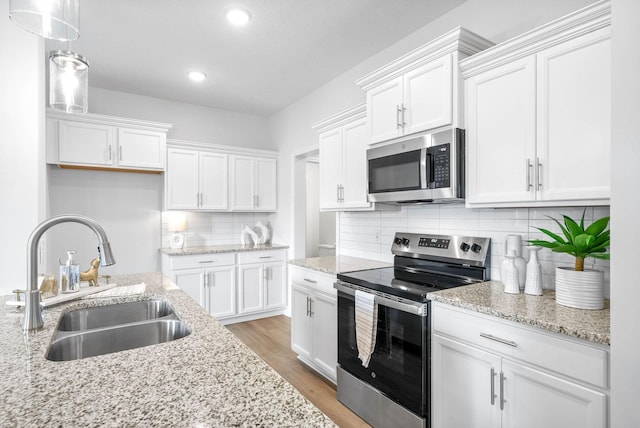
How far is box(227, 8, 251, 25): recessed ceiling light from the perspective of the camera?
7.95 ft

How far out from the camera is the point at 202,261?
3.96 m

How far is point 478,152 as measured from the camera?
1928 millimetres

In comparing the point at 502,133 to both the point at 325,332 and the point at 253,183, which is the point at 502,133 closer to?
the point at 325,332

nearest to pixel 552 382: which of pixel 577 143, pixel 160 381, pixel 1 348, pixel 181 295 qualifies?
pixel 577 143

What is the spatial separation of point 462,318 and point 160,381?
4.43 ft

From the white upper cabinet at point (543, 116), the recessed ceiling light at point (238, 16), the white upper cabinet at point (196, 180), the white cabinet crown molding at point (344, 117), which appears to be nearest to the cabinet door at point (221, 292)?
the white upper cabinet at point (196, 180)

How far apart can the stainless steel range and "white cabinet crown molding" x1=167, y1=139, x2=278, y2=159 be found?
265cm

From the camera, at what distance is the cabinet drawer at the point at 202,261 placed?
382 cm

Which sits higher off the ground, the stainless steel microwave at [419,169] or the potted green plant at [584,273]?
the stainless steel microwave at [419,169]

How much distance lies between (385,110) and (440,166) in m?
0.64

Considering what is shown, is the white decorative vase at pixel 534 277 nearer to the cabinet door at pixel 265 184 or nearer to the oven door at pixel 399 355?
the oven door at pixel 399 355

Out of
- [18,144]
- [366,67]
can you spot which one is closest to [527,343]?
[18,144]

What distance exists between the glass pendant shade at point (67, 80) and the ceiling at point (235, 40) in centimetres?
48

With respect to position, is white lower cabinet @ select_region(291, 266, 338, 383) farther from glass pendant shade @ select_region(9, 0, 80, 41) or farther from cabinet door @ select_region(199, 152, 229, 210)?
glass pendant shade @ select_region(9, 0, 80, 41)
